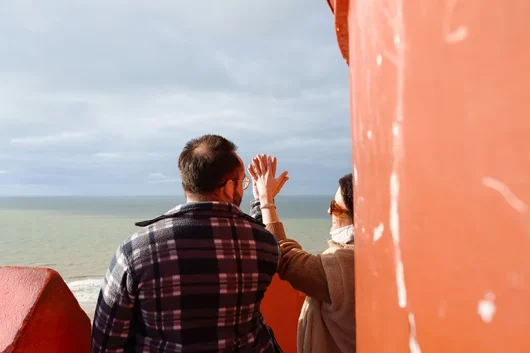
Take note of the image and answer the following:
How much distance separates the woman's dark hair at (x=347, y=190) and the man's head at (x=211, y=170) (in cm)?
47

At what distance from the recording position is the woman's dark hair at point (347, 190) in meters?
1.80

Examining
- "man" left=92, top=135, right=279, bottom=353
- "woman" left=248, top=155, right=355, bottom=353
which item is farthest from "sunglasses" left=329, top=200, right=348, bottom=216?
"man" left=92, top=135, right=279, bottom=353

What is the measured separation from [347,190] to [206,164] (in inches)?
24.2

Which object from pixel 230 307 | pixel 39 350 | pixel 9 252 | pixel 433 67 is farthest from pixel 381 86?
pixel 9 252

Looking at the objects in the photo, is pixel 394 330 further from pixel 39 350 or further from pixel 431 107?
pixel 39 350

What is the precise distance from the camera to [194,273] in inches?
55.9

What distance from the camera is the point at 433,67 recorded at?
1.95ft

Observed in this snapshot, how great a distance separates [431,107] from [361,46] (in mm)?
264

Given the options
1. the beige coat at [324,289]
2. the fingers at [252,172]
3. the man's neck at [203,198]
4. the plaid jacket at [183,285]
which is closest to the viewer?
the plaid jacket at [183,285]

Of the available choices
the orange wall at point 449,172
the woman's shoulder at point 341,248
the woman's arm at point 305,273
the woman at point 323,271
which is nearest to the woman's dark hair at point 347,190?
the woman at point 323,271

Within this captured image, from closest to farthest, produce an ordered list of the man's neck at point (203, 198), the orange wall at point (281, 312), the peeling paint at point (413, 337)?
the peeling paint at point (413, 337) < the man's neck at point (203, 198) < the orange wall at point (281, 312)

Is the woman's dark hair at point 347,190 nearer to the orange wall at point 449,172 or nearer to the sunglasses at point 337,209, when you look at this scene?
the sunglasses at point 337,209

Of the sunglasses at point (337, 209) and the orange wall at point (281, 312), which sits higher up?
the sunglasses at point (337, 209)

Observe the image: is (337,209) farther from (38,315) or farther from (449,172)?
(449,172)
